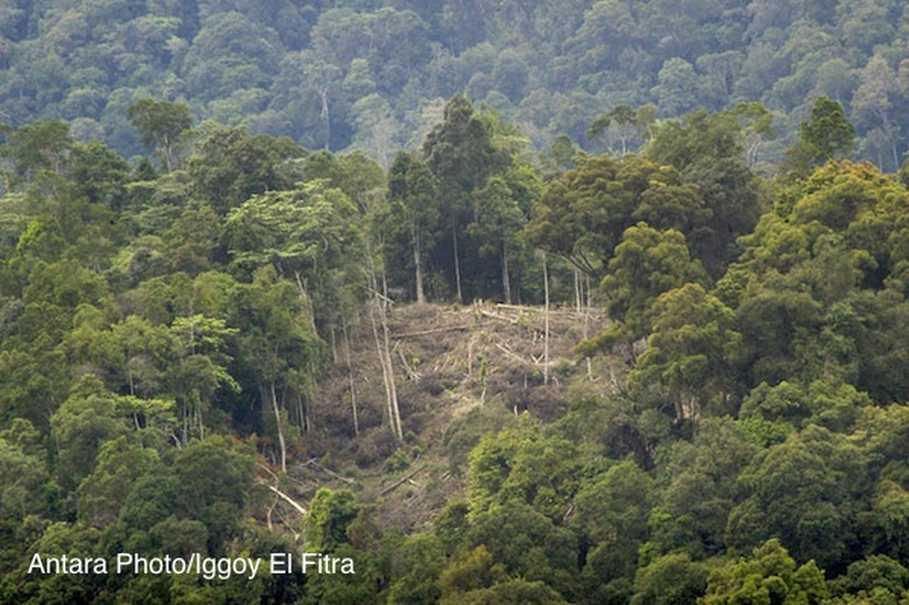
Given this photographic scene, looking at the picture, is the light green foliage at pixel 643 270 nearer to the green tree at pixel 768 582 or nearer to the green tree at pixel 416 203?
the green tree at pixel 416 203

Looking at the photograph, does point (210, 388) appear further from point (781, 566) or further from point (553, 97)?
point (553, 97)

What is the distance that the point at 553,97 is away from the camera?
75.2 m

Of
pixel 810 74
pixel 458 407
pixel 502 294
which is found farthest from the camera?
pixel 810 74

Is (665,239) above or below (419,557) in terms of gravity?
above

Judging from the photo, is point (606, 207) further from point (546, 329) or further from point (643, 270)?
point (546, 329)

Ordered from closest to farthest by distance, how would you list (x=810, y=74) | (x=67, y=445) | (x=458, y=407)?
(x=67, y=445), (x=458, y=407), (x=810, y=74)

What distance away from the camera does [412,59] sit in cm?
8038

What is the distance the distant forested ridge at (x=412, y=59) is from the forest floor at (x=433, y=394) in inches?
1199

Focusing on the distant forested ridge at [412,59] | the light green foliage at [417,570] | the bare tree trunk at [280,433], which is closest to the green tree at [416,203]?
the bare tree trunk at [280,433]

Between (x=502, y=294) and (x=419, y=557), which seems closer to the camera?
(x=419, y=557)

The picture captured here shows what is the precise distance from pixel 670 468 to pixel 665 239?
4713 millimetres

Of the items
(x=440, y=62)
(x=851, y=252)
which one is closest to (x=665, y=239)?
(x=851, y=252)

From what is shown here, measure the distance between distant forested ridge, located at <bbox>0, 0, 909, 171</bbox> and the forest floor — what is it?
1199 inches

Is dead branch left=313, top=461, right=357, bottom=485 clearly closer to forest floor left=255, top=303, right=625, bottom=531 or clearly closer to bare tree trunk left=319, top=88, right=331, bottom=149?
forest floor left=255, top=303, right=625, bottom=531
